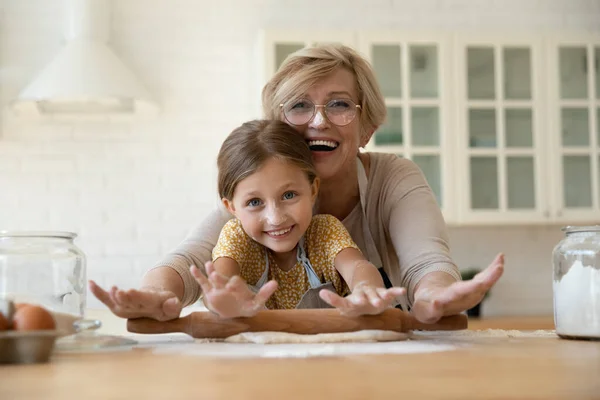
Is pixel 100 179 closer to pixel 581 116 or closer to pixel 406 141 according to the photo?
pixel 406 141

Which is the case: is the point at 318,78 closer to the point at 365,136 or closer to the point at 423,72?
the point at 365,136

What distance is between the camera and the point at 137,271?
13.7 feet

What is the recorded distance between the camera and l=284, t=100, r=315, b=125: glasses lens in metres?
→ 1.91

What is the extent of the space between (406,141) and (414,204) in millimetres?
2201

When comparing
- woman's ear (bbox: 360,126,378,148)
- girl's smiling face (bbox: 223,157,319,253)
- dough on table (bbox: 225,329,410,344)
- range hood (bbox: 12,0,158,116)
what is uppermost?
range hood (bbox: 12,0,158,116)

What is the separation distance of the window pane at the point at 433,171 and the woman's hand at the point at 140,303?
9.03ft

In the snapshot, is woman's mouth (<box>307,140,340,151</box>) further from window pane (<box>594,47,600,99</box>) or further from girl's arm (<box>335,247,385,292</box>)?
window pane (<box>594,47,600,99</box>)

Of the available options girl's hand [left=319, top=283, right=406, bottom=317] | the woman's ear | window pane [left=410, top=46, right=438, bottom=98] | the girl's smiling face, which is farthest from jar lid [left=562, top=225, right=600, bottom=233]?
window pane [left=410, top=46, right=438, bottom=98]

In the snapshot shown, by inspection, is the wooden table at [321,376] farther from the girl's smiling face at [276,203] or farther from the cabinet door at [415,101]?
the cabinet door at [415,101]

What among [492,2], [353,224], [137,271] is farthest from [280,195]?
[492,2]

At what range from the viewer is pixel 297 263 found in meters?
1.79

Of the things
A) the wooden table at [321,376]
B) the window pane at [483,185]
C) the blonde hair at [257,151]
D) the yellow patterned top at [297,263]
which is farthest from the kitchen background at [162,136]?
the wooden table at [321,376]

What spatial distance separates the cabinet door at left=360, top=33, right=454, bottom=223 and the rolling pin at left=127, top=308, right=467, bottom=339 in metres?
2.64

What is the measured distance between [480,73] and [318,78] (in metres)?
2.33
